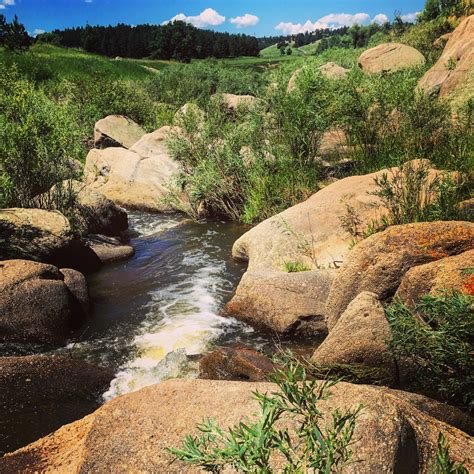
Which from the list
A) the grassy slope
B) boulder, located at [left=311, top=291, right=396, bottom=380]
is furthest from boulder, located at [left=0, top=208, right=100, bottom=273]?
the grassy slope

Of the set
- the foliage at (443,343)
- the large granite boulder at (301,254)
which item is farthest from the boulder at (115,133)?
the foliage at (443,343)

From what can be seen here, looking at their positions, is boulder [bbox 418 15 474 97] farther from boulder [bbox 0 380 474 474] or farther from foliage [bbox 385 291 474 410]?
boulder [bbox 0 380 474 474]

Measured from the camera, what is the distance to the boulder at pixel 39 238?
1041cm

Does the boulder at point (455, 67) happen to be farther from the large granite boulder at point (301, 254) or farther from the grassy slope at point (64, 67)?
the grassy slope at point (64, 67)

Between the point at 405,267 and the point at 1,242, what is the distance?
796 cm

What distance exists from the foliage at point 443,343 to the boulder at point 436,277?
0.72 m

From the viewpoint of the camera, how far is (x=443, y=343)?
167 inches

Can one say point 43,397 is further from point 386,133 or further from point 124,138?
point 124,138

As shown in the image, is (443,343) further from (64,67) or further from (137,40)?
(137,40)

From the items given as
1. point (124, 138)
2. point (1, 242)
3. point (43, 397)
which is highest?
point (124, 138)

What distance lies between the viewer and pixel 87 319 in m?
9.33

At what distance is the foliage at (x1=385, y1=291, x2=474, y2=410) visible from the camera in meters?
4.11

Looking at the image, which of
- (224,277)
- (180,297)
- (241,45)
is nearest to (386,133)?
(224,277)

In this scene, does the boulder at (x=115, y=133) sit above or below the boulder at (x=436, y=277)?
above
